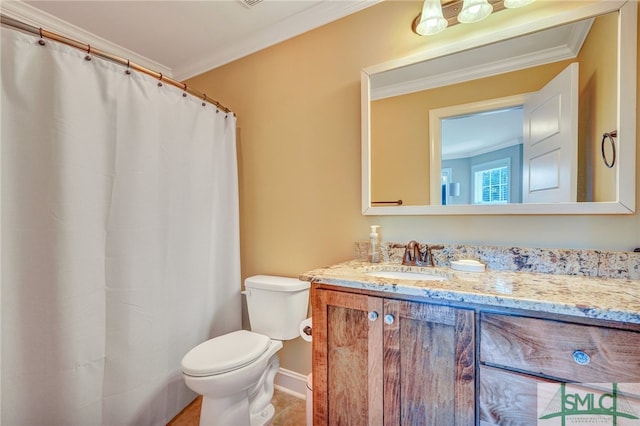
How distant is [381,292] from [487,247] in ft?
1.92

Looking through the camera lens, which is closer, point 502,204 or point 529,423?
point 529,423

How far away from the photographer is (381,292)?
933 mm

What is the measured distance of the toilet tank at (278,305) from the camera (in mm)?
1550

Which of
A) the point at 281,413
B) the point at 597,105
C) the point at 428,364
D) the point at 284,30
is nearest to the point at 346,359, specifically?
the point at 428,364

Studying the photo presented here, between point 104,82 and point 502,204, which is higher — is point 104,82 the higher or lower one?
the higher one

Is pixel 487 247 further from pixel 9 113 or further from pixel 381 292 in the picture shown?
pixel 9 113

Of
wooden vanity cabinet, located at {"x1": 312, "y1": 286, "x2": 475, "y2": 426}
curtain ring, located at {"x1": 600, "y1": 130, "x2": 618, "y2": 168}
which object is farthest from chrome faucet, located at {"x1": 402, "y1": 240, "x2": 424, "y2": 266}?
curtain ring, located at {"x1": 600, "y1": 130, "x2": 618, "y2": 168}

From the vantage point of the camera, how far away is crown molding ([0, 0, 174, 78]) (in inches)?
60.5

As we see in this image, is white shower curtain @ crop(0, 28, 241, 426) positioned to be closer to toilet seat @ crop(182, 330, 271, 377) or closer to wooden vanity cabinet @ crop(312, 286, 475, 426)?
toilet seat @ crop(182, 330, 271, 377)

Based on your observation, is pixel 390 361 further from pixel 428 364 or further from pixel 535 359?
pixel 535 359

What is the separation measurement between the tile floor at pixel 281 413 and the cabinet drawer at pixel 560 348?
1.24 metres

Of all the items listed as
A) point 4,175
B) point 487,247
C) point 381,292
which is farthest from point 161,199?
point 487,247

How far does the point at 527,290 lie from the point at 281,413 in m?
1.49

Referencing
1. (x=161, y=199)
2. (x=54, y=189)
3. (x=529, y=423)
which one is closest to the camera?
(x=529, y=423)
